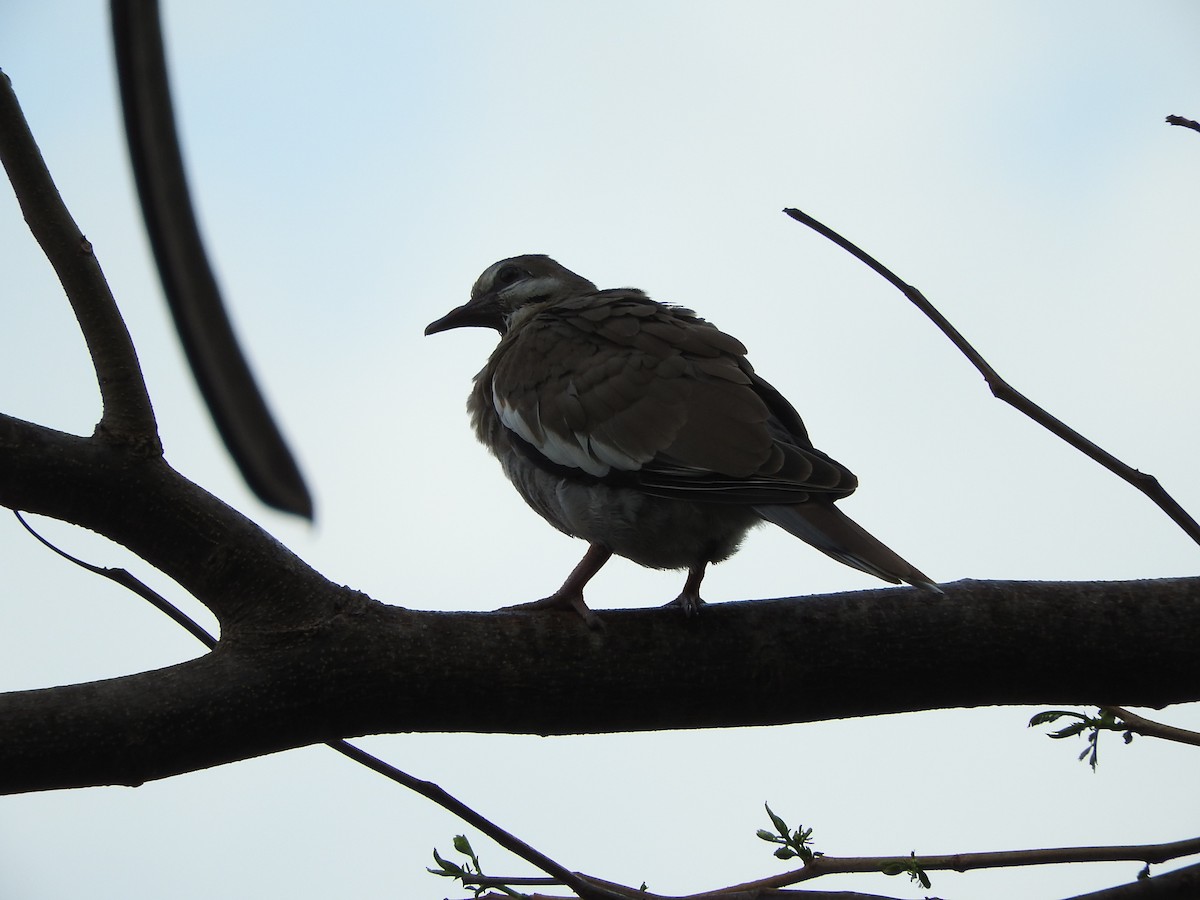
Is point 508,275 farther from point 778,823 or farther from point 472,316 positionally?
point 778,823

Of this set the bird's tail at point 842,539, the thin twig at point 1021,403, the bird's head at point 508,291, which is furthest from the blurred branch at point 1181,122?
the bird's head at point 508,291

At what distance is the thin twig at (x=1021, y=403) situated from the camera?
5.65ft

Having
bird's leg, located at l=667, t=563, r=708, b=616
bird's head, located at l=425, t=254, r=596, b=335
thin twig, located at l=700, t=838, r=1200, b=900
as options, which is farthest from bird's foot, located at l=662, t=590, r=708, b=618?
bird's head, located at l=425, t=254, r=596, b=335

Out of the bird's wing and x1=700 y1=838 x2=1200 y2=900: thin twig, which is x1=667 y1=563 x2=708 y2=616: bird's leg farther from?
x1=700 y1=838 x2=1200 y2=900: thin twig

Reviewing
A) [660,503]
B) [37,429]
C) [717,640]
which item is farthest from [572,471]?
[37,429]

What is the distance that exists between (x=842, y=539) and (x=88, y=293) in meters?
Answer: 1.53

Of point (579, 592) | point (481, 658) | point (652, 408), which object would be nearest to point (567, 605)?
point (579, 592)

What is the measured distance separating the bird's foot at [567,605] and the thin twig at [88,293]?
0.79m

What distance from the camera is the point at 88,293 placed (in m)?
1.86

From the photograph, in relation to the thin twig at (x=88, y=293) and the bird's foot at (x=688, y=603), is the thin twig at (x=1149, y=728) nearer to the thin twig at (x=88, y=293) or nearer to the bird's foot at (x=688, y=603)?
the bird's foot at (x=688, y=603)

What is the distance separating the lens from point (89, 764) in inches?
65.1

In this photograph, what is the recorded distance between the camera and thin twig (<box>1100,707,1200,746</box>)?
185cm

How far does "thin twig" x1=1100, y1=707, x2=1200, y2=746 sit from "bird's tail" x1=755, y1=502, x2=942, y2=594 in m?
0.37

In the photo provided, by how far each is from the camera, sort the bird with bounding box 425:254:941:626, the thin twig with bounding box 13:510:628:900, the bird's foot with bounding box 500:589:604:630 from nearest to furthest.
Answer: the thin twig with bounding box 13:510:628:900
the bird's foot with bounding box 500:589:604:630
the bird with bounding box 425:254:941:626
